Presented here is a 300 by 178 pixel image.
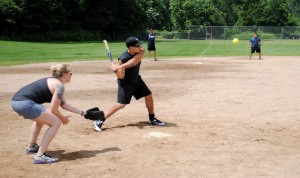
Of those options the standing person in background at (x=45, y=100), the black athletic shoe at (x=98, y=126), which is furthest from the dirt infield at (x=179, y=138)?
the standing person in background at (x=45, y=100)

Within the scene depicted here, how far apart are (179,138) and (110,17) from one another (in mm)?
59870

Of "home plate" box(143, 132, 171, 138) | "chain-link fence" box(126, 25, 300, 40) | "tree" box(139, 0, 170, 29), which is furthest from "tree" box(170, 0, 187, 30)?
"home plate" box(143, 132, 171, 138)

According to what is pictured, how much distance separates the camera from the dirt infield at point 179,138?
19.0 ft

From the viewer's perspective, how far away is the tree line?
50.7 metres

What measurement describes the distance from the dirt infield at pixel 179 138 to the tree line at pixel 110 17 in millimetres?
39187

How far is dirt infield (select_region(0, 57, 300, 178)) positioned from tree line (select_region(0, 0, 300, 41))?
39187mm

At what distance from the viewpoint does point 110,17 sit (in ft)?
216

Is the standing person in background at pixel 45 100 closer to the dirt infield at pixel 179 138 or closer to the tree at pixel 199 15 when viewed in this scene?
the dirt infield at pixel 179 138

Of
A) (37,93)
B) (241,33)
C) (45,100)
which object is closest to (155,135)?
(45,100)

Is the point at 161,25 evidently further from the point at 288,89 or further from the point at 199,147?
the point at 199,147

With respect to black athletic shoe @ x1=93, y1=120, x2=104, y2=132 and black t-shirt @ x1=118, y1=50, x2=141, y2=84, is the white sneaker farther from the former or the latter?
black t-shirt @ x1=118, y1=50, x2=141, y2=84

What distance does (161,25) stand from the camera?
96438 millimetres

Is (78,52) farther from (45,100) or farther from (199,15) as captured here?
(199,15)

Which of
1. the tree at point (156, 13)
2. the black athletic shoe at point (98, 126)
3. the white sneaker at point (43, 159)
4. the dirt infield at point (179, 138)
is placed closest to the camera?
the dirt infield at point (179, 138)
